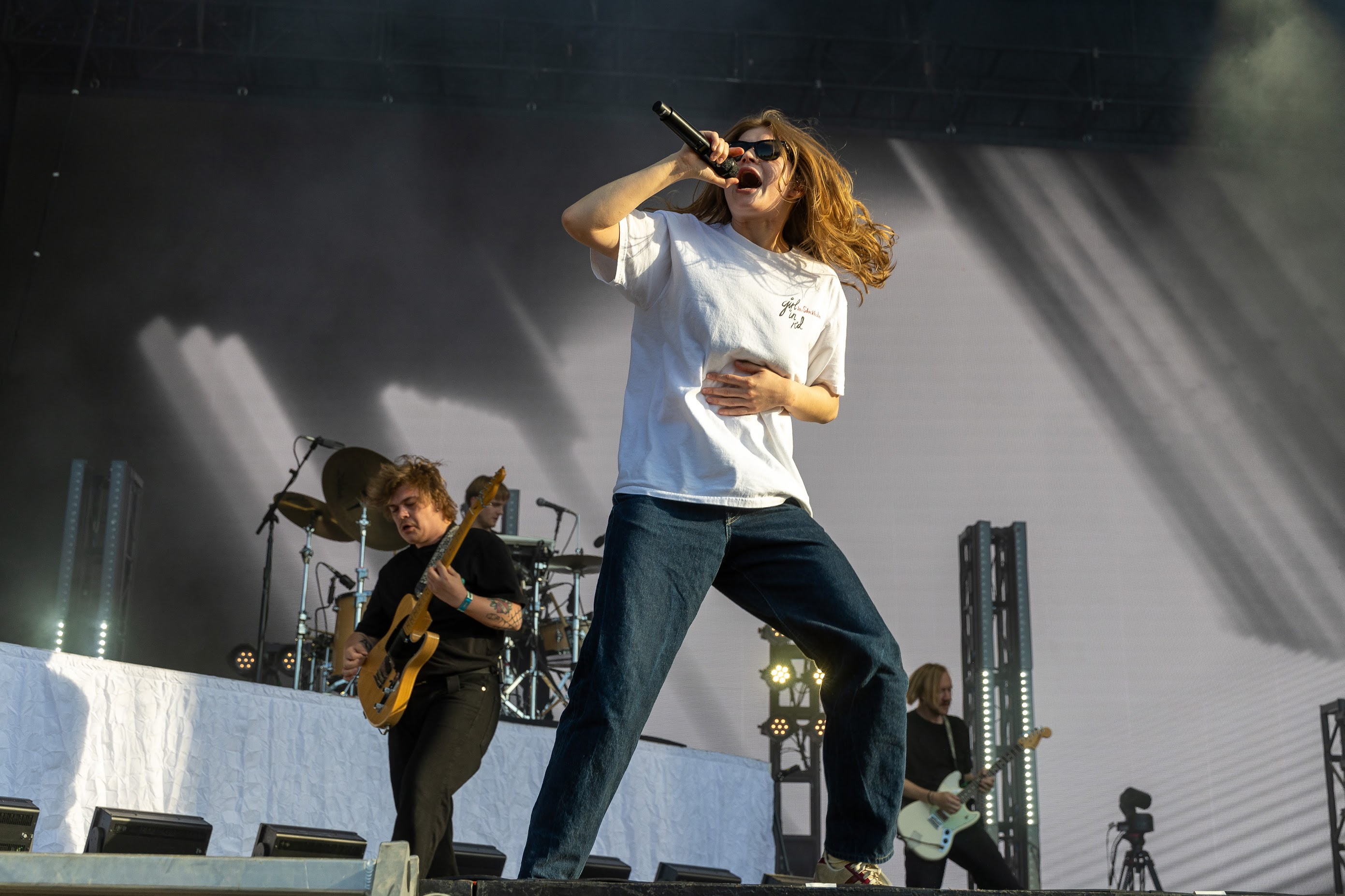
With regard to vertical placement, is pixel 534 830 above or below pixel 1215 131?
below

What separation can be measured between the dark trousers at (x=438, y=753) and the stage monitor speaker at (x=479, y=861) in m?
0.50

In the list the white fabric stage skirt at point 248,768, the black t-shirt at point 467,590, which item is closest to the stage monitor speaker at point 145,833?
the white fabric stage skirt at point 248,768

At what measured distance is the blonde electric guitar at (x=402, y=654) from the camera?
2.93 meters

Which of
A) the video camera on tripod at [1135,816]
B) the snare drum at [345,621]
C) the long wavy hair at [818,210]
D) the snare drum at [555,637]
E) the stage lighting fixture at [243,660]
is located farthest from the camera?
the stage lighting fixture at [243,660]

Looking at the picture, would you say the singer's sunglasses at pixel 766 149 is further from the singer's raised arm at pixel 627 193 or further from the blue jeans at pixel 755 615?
the blue jeans at pixel 755 615

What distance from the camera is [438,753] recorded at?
280cm

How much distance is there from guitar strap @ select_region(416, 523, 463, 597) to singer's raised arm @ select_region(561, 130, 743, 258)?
1.47 m

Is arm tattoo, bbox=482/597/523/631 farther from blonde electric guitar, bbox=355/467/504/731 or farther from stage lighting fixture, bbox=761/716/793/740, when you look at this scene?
stage lighting fixture, bbox=761/716/793/740

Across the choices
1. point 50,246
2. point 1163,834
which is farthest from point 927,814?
point 50,246

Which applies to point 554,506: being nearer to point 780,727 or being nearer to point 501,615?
point 780,727

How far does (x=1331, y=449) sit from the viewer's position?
28.6 ft

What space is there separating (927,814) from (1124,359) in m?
4.91

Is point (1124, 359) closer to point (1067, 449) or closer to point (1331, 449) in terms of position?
point (1067, 449)

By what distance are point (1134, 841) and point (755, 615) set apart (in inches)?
262
